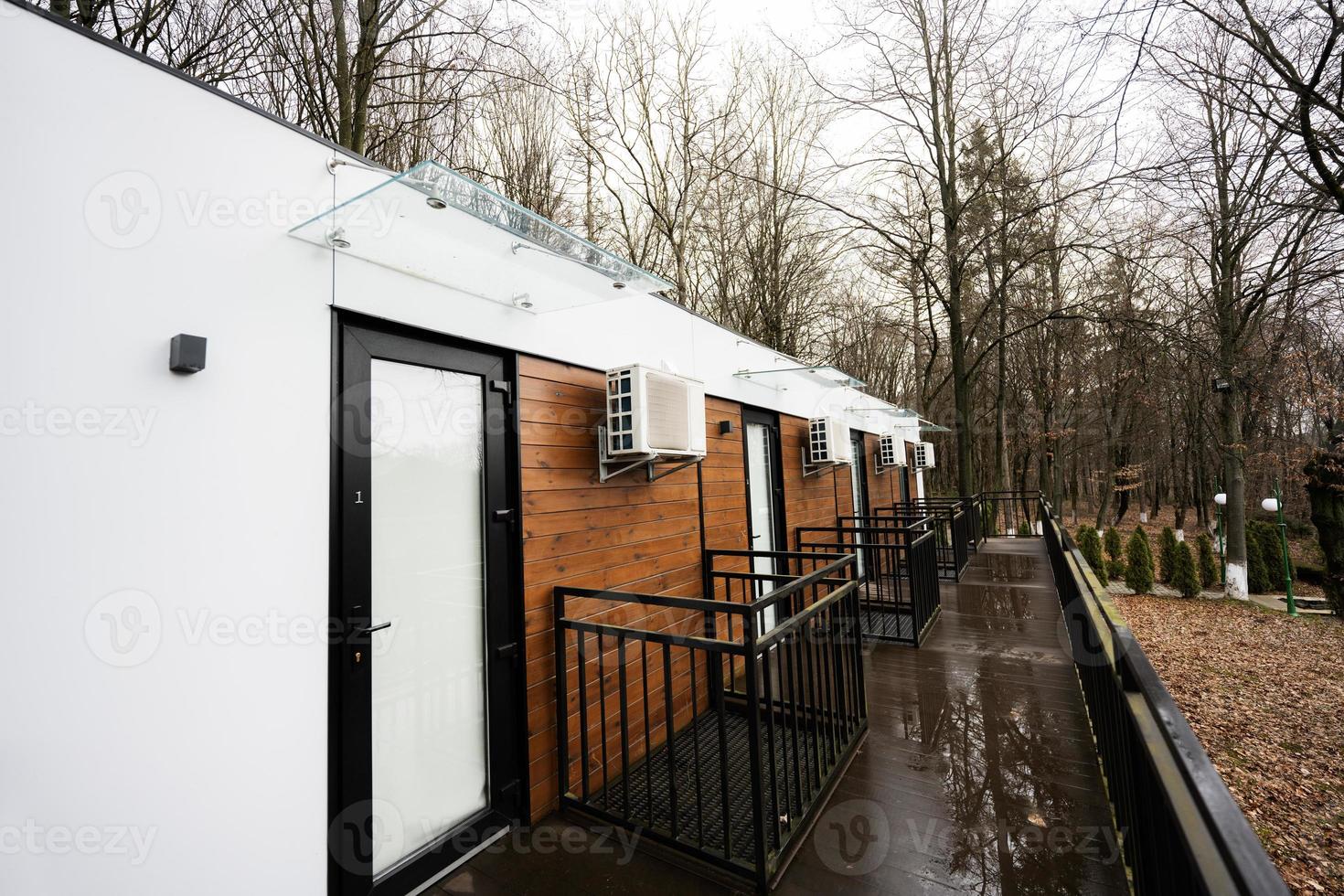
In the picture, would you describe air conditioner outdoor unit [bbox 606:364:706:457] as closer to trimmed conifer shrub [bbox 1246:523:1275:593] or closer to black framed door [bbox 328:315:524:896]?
black framed door [bbox 328:315:524:896]

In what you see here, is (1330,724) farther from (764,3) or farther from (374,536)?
(764,3)

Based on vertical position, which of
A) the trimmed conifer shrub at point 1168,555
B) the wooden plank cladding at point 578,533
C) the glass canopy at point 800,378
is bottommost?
the trimmed conifer shrub at point 1168,555

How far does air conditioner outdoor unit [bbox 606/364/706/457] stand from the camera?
2.90 metres

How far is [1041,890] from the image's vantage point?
77.0 inches

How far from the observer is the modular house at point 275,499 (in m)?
1.33

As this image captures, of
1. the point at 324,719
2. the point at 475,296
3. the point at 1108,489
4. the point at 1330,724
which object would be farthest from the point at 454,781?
the point at 1108,489

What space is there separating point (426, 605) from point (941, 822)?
2334 mm

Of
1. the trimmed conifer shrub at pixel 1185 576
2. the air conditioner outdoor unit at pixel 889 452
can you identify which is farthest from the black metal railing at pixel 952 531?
the trimmed conifer shrub at pixel 1185 576

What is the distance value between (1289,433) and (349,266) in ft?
61.8

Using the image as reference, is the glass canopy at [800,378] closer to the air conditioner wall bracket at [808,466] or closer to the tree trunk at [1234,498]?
the air conditioner wall bracket at [808,466]

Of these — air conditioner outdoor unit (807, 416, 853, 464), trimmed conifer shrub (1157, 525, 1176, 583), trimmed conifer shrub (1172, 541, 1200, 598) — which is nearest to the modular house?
air conditioner outdoor unit (807, 416, 853, 464)

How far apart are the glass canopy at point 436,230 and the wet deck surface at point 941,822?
2356 millimetres

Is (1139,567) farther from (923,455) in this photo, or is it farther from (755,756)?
(755,756)

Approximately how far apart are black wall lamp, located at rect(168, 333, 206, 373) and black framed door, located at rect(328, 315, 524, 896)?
42 centimetres
